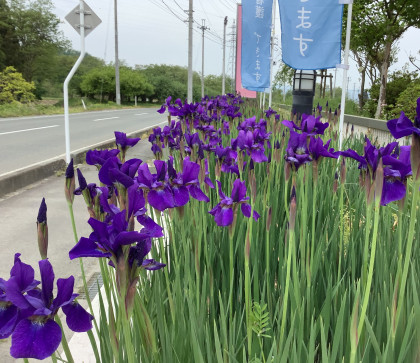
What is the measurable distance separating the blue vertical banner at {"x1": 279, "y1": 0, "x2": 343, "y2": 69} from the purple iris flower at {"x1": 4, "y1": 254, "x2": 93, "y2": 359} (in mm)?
4607

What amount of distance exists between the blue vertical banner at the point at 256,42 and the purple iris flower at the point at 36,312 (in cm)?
884

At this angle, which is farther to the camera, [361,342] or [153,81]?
[153,81]

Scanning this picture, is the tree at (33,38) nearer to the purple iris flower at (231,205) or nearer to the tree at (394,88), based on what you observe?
the tree at (394,88)

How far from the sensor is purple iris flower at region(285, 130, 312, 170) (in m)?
1.38

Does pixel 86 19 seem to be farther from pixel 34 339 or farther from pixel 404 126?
pixel 34 339

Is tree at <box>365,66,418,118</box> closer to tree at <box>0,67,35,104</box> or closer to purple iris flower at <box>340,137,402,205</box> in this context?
purple iris flower at <box>340,137,402,205</box>

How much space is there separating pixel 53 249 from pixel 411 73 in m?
16.0

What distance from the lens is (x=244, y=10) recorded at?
885 centimetres

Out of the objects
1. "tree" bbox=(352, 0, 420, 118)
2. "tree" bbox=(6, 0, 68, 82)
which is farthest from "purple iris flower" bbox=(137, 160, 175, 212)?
"tree" bbox=(6, 0, 68, 82)

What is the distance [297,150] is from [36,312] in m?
1.02

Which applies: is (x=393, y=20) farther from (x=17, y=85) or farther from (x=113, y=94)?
(x=113, y=94)

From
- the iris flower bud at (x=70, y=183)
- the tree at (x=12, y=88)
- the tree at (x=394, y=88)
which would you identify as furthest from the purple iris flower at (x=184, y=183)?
the tree at (x=12, y=88)

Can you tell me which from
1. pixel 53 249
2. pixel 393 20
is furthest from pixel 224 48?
pixel 53 249

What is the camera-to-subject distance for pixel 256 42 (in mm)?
9156
